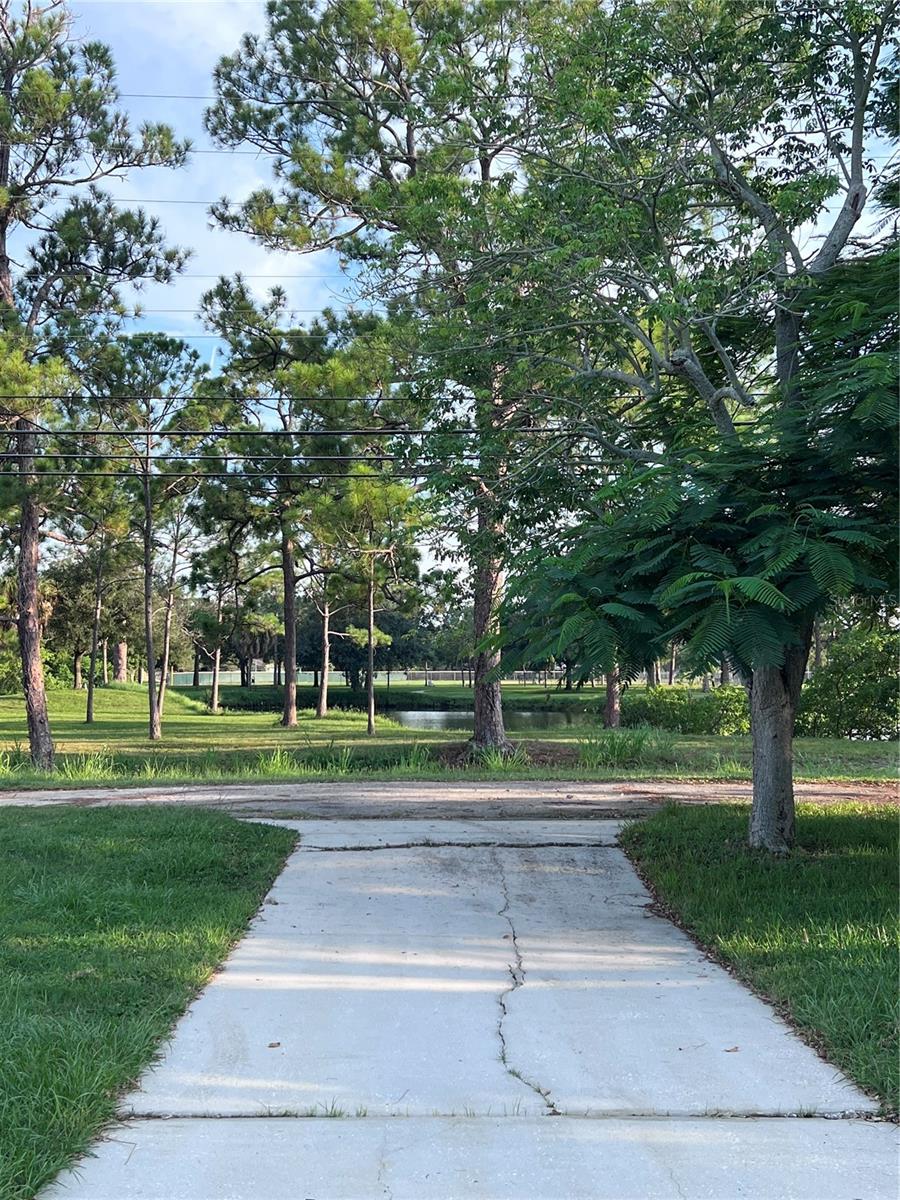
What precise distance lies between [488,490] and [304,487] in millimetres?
15225

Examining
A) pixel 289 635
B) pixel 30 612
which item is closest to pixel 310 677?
pixel 289 635

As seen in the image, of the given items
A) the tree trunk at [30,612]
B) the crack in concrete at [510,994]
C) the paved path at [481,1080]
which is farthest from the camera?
the tree trunk at [30,612]

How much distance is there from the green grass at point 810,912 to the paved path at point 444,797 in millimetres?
1502

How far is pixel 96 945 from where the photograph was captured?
5.59 metres

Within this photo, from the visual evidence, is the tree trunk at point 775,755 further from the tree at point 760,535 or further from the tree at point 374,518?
the tree at point 374,518

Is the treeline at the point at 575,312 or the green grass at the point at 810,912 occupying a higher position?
the treeline at the point at 575,312

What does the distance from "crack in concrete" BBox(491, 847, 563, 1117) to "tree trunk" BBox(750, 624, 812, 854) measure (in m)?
2.20

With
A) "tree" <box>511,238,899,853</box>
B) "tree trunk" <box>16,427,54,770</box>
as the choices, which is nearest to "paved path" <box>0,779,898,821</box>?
"tree" <box>511,238,899,853</box>

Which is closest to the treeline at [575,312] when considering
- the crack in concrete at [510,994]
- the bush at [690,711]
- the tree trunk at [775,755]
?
the tree trunk at [775,755]

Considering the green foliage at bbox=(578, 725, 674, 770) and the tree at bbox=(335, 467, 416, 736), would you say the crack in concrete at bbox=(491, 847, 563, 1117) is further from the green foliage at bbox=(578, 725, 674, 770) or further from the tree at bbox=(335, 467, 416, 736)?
the tree at bbox=(335, 467, 416, 736)

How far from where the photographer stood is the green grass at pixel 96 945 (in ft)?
11.9

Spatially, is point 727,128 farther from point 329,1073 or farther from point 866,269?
point 329,1073

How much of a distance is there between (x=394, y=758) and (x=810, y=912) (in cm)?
1085

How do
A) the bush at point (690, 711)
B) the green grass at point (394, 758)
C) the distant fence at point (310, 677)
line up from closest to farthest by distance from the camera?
the green grass at point (394, 758)
the bush at point (690, 711)
the distant fence at point (310, 677)
